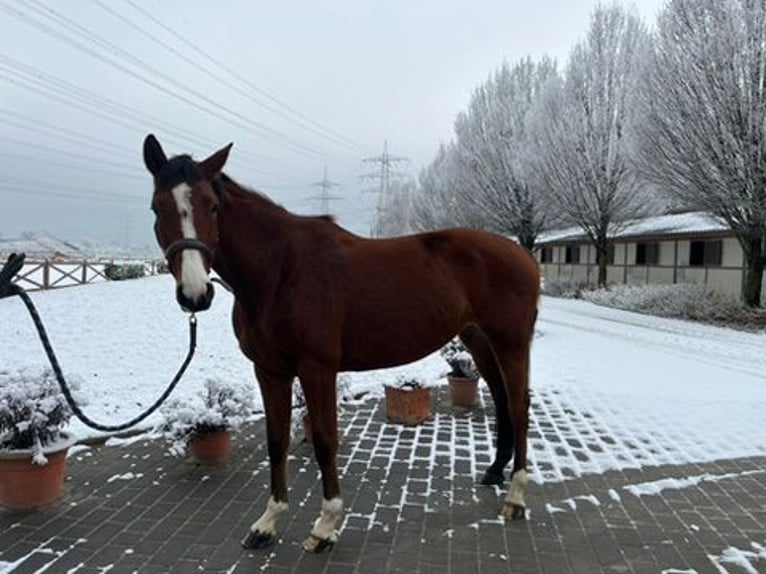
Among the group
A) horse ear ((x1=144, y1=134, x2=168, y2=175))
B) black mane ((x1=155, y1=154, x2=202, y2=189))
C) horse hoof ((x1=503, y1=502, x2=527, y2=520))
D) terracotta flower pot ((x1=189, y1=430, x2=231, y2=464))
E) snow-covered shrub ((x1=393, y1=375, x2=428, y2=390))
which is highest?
horse ear ((x1=144, y1=134, x2=168, y2=175))

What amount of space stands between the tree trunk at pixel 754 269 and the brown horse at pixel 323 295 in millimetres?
14832

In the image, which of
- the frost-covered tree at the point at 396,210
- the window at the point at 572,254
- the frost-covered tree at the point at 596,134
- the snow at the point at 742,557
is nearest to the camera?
the snow at the point at 742,557

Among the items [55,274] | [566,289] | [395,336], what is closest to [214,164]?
[395,336]

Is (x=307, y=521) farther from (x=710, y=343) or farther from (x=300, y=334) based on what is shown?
(x=710, y=343)

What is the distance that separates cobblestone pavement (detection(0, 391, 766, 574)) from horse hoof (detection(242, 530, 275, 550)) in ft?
0.18

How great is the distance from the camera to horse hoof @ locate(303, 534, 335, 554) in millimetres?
3076

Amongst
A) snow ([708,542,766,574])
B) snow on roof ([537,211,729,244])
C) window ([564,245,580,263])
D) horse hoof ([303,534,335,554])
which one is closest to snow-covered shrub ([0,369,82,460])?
horse hoof ([303,534,335,554])

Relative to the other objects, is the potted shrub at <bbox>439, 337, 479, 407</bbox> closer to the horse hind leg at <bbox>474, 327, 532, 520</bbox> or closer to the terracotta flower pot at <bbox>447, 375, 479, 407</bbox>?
the terracotta flower pot at <bbox>447, 375, 479, 407</bbox>

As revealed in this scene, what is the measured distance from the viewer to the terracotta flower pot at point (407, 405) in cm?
547

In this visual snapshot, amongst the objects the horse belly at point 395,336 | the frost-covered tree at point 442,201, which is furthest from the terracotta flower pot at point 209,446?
the frost-covered tree at point 442,201

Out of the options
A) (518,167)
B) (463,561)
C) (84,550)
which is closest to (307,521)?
(463,561)

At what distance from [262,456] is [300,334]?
1924mm

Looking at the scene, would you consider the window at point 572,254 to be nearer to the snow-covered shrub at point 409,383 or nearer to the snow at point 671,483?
the snow-covered shrub at point 409,383

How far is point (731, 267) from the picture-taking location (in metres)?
18.6
